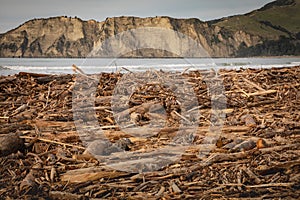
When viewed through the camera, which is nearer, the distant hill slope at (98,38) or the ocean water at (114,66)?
the ocean water at (114,66)

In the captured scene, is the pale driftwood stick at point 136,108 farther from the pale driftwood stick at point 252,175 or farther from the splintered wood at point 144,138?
the pale driftwood stick at point 252,175

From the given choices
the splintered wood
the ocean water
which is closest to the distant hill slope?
the ocean water

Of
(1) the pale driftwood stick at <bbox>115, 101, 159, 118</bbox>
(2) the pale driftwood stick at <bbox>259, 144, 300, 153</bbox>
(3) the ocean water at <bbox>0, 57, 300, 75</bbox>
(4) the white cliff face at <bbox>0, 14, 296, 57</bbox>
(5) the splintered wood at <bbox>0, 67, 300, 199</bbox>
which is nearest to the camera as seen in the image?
(5) the splintered wood at <bbox>0, 67, 300, 199</bbox>

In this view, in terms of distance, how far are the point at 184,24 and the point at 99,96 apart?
90.0 metres

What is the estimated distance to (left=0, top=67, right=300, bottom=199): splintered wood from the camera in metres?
3.04

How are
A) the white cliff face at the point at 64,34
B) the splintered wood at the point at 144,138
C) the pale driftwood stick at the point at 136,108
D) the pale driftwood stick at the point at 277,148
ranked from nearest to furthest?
1. the splintered wood at the point at 144,138
2. the pale driftwood stick at the point at 277,148
3. the pale driftwood stick at the point at 136,108
4. the white cliff face at the point at 64,34

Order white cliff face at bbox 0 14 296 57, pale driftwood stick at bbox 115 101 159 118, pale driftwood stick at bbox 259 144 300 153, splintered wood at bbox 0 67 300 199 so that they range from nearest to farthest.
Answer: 1. splintered wood at bbox 0 67 300 199
2. pale driftwood stick at bbox 259 144 300 153
3. pale driftwood stick at bbox 115 101 159 118
4. white cliff face at bbox 0 14 296 57

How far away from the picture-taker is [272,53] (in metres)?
101

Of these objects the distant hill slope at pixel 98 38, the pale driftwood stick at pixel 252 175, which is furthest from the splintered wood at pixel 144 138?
the distant hill slope at pixel 98 38

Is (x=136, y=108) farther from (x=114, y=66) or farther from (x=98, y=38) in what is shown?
(x=98, y=38)

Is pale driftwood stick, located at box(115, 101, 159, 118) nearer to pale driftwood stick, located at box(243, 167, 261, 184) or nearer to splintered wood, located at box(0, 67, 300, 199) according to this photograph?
splintered wood, located at box(0, 67, 300, 199)

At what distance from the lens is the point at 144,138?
400cm

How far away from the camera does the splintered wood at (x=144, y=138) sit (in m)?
3.04

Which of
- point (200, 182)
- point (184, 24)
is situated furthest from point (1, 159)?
point (184, 24)
